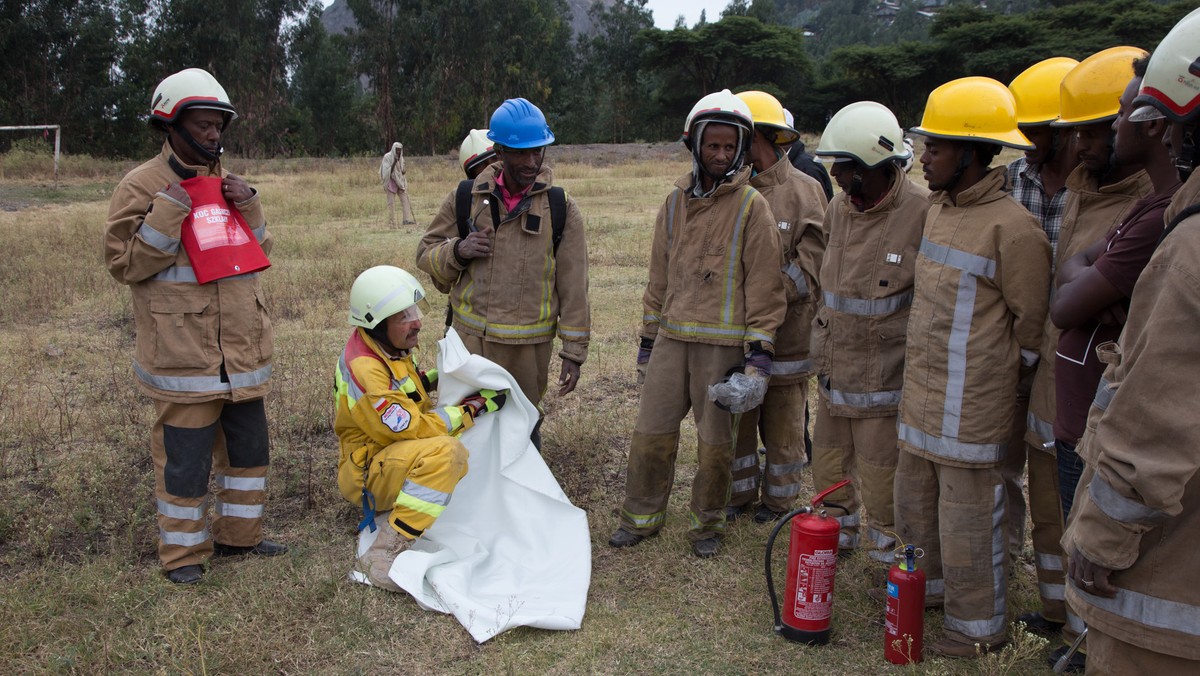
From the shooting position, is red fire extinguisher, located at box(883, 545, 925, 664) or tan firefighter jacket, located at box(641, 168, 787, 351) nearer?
red fire extinguisher, located at box(883, 545, 925, 664)

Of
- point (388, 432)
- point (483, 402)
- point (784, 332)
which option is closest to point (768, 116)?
point (784, 332)

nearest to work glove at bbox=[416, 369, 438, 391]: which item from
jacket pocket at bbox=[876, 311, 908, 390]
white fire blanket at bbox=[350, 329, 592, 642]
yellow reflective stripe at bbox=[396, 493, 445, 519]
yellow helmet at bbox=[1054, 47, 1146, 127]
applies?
white fire blanket at bbox=[350, 329, 592, 642]

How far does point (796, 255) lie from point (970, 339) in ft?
4.94

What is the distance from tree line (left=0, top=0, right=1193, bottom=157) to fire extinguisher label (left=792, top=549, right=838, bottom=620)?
40716mm

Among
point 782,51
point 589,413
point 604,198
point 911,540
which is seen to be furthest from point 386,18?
point 911,540

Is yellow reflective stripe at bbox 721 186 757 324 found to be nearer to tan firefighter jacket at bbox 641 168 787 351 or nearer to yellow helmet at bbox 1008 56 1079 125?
tan firefighter jacket at bbox 641 168 787 351

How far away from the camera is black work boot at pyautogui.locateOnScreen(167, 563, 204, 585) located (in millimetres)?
4016

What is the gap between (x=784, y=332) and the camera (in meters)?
4.63

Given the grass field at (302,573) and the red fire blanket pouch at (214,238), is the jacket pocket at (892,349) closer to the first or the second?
the grass field at (302,573)

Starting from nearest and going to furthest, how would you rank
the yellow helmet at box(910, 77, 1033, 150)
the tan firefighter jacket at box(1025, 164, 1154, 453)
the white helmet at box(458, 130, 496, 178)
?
the tan firefighter jacket at box(1025, 164, 1154, 453)
the yellow helmet at box(910, 77, 1033, 150)
the white helmet at box(458, 130, 496, 178)

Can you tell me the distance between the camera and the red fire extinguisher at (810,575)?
3.53 m

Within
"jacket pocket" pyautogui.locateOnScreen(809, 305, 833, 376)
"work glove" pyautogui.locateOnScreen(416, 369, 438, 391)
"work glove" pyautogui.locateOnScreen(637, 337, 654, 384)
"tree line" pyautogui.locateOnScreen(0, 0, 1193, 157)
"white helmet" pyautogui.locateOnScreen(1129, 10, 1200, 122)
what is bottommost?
"work glove" pyautogui.locateOnScreen(416, 369, 438, 391)

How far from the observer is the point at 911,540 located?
3.65 meters

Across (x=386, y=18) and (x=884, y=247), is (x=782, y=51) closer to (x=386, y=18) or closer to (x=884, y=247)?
(x=386, y=18)
